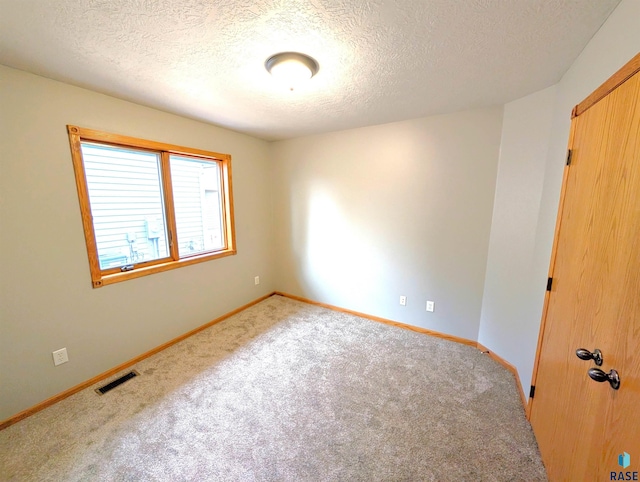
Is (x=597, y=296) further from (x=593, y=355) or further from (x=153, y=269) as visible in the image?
(x=153, y=269)

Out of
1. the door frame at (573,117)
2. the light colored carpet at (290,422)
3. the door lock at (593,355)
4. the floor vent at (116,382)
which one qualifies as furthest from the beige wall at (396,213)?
the floor vent at (116,382)

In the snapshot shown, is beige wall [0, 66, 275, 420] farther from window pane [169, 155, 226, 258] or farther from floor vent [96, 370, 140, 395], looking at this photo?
window pane [169, 155, 226, 258]

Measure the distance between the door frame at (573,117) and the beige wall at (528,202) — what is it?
0.10 meters

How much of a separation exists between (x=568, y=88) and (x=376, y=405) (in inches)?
96.7

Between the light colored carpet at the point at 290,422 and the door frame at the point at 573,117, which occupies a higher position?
the door frame at the point at 573,117

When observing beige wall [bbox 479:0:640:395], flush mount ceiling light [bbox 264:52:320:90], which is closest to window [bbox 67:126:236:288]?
flush mount ceiling light [bbox 264:52:320:90]

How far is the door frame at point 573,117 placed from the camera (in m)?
0.89

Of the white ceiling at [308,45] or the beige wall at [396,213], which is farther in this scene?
the beige wall at [396,213]

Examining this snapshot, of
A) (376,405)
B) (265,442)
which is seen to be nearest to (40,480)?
(265,442)

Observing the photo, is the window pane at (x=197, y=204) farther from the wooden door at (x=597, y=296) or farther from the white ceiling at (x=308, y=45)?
the wooden door at (x=597, y=296)

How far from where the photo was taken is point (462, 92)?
1906 mm

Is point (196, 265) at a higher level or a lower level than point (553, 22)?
lower

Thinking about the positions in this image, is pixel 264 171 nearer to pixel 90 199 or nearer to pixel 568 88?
pixel 90 199

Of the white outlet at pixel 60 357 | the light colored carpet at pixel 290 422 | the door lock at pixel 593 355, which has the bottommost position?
the light colored carpet at pixel 290 422
